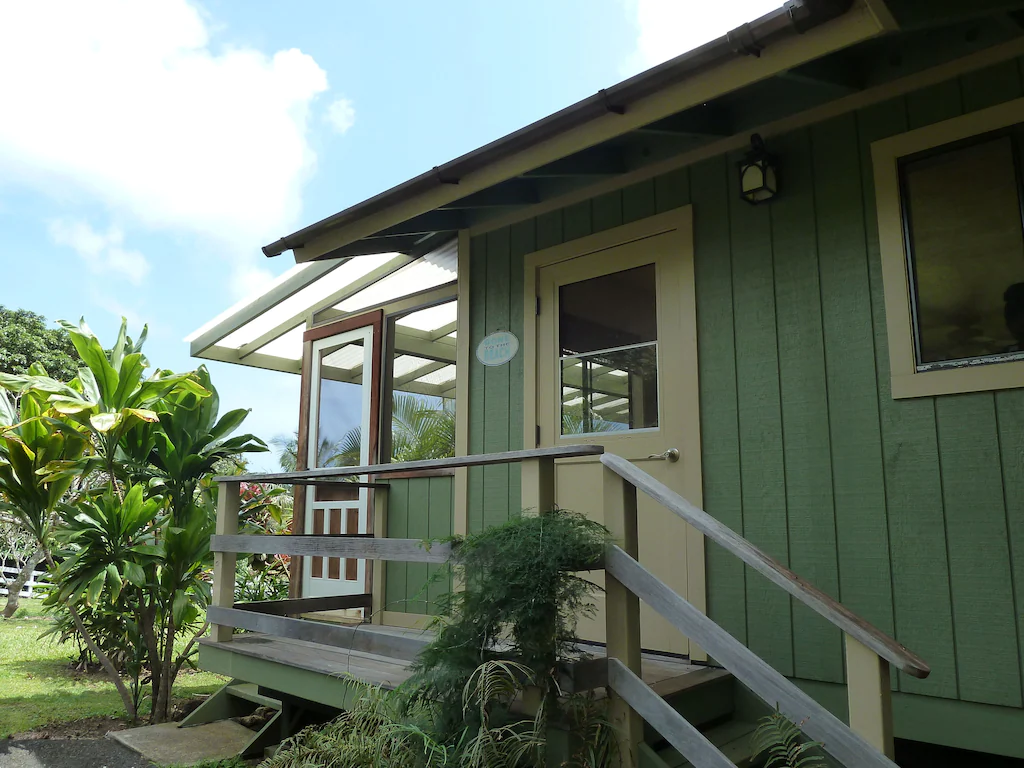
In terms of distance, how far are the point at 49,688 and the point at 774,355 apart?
239 inches

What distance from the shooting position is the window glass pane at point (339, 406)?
5492 millimetres

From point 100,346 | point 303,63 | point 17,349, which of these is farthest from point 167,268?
point 100,346

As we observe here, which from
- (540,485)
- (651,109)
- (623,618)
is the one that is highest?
(651,109)

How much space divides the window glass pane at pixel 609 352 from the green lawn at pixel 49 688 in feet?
12.5

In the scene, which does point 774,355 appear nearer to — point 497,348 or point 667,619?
point 667,619

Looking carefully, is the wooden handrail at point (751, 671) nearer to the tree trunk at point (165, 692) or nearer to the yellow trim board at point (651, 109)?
the yellow trim board at point (651, 109)

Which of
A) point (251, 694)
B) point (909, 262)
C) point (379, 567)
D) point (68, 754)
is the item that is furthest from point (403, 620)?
point (909, 262)

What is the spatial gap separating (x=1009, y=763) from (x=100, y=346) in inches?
215

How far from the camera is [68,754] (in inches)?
154

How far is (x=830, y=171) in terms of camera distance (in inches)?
130

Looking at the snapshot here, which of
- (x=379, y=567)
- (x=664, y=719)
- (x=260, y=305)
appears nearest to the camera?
(x=664, y=719)

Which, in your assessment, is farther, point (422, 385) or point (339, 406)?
point (339, 406)

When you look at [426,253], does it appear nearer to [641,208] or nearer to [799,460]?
[641,208]

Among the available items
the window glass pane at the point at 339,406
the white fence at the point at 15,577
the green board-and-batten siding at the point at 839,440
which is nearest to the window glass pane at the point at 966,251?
the green board-and-batten siding at the point at 839,440
